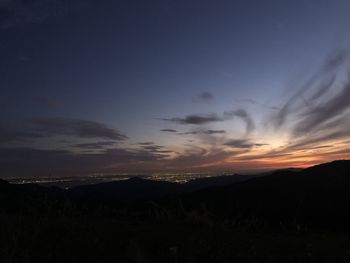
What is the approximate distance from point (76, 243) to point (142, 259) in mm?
1579

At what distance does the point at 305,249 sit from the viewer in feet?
25.7

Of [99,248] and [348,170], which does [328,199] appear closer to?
[348,170]

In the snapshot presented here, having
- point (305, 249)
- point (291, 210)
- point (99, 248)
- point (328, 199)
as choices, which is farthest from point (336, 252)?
point (328, 199)

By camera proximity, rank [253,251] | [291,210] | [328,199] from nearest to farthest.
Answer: [253,251], [291,210], [328,199]

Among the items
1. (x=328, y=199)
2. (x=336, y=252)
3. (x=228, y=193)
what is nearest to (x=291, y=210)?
(x=328, y=199)

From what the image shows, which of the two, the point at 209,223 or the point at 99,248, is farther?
the point at 209,223

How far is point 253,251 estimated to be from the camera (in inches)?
279

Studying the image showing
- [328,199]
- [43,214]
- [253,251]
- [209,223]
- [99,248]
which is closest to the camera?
[99,248]

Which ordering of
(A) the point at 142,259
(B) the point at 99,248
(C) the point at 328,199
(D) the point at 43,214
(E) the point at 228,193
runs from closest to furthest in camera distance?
(A) the point at 142,259 → (B) the point at 99,248 → (D) the point at 43,214 → (C) the point at 328,199 → (E) the point at 228,193

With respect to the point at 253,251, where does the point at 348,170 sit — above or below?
above

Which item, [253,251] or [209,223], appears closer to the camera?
[253,251]

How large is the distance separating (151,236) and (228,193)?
46742 mm

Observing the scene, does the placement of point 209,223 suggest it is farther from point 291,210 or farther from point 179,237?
point 291,210

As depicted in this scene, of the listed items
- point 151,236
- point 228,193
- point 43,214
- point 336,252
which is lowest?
point 336,252
